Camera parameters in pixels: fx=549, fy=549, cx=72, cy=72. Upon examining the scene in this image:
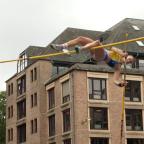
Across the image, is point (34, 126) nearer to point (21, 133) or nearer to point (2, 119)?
point (21, 133)

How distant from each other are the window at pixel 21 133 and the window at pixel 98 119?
43.2 feet

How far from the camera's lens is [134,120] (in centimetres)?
4972

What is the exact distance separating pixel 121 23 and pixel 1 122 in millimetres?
23876

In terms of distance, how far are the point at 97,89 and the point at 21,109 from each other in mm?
14110

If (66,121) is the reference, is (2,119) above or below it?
above

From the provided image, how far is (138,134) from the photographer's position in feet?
161

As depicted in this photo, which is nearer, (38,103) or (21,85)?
(38,103)

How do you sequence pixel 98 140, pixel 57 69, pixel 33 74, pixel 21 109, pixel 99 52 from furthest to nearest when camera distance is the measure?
pixel 21 109 → pixel 33 74 → pixel 57 69 → pixel 98 140 → pixel 99 52

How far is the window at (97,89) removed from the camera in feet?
161

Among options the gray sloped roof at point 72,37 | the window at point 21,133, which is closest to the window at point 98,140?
the gray sloped roof at point 72,37

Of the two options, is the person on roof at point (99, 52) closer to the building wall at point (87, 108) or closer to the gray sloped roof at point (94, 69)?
the building wall at point (87, 108)

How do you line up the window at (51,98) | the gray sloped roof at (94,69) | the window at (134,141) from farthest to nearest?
the window at (51,98), the window at (134,141), the gray sloped roof at (94,69)

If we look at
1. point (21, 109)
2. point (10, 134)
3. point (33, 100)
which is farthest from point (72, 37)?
point (10, 134)

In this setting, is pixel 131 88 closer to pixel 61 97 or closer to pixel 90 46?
pixel 61 97
